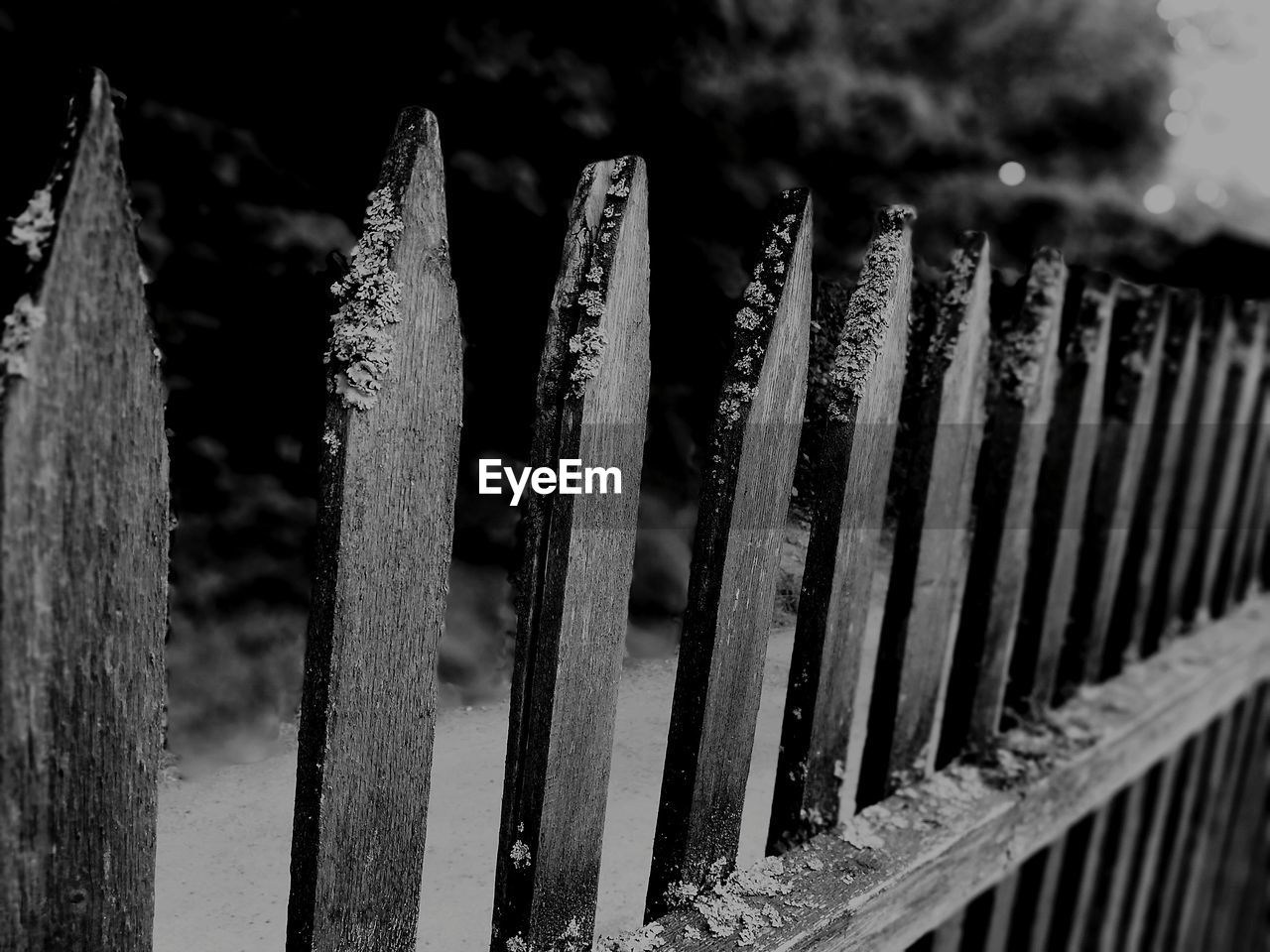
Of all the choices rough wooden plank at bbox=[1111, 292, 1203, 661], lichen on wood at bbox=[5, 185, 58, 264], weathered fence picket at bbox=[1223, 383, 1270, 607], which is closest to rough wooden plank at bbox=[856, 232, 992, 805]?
rough wooden plank at bbox=[1111, 292, 1203, 661]

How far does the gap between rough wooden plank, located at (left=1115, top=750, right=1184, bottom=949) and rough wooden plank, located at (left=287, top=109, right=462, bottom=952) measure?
A: 203cm

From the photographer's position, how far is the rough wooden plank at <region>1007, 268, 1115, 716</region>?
1.54 m

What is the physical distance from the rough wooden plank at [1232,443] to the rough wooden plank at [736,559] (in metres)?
1.85

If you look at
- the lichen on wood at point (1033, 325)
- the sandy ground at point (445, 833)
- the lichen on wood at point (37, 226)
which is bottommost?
the sandy ground at point (445, 833)

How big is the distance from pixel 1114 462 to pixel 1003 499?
52 centimetres

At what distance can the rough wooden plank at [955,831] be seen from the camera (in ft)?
3.32

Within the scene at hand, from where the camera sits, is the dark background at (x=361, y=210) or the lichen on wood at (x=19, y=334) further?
the dark background at (x=361, y=210)

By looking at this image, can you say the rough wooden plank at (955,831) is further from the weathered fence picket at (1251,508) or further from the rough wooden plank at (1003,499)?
the weathered fence picket at (1251,508)

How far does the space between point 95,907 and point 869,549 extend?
0.89m

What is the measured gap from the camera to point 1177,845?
2314 millimetres

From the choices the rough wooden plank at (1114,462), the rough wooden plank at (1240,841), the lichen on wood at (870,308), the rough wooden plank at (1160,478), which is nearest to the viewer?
the lichen on wood at (870,308)

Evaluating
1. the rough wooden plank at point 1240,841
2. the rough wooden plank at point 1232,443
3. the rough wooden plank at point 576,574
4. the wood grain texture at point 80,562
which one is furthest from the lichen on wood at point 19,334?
the rough wooden plank at point 1240,841

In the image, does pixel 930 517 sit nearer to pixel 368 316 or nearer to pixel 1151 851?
pixel 368 316

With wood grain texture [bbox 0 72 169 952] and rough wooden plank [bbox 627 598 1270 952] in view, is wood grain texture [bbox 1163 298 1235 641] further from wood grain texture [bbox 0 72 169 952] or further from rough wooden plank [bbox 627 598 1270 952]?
wood grain texture [bbox 0 72 169 952]
